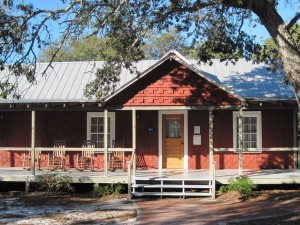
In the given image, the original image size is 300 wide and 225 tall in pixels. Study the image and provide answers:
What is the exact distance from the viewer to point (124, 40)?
12359 millimetres

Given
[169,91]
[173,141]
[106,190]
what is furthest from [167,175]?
[169,91]

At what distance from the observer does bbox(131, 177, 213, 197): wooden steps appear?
13.7 m

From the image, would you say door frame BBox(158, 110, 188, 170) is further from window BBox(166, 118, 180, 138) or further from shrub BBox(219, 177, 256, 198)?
shrub BBox(219, 177, 256, 198)

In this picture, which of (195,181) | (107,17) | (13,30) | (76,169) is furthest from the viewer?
(76,169)

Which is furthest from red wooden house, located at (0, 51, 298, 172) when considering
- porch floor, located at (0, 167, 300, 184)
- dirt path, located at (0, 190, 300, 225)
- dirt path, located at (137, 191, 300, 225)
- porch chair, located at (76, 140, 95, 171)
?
dirt path, located at (137, 191, 300, 225)

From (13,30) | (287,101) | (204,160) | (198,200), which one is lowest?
(198,200)

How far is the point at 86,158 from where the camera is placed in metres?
16.7

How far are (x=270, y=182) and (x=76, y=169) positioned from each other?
23.5 feet

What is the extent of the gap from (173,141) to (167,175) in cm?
231

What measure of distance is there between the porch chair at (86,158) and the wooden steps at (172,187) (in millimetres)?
2714

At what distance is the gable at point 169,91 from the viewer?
14820mm

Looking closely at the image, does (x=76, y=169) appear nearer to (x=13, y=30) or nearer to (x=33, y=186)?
(x=33, y=186)

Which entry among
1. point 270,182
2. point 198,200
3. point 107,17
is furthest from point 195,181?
point 107,17

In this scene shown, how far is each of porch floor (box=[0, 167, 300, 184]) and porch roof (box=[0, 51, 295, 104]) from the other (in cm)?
256
